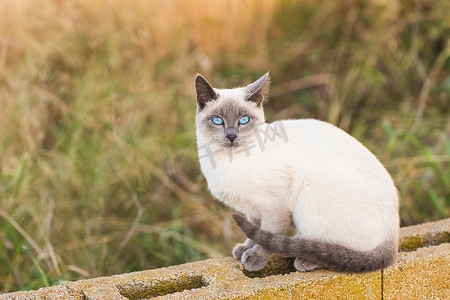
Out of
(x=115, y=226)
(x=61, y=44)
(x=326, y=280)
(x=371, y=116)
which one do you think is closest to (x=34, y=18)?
(x=61, y=44)

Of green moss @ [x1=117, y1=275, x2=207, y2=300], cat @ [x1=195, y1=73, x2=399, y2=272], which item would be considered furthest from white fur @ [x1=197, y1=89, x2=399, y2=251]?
green moss @ [x1=117, y1=275, x2=207, y2=300]

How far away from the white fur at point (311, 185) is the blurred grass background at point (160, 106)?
25.3 inches

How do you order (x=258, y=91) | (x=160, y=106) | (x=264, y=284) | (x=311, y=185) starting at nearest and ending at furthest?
(x=264, y=284) → (x=311, y=185) → (x=258, y=91) → (x=160, y=106)

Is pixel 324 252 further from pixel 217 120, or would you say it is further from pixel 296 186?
pixel 217 120

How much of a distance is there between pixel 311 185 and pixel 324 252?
0.19 meters

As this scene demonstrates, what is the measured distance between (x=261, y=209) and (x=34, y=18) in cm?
201

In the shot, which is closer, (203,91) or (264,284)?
(264,284)

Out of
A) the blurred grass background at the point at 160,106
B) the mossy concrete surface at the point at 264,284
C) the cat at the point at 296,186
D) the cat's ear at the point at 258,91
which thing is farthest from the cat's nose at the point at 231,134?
the blurred grass background at the point at 160,106

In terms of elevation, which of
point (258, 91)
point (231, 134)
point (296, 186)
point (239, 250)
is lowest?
point (239, 250)

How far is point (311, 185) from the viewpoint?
4.61 ft

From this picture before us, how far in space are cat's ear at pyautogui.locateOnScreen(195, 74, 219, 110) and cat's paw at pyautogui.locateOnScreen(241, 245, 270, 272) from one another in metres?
0.46

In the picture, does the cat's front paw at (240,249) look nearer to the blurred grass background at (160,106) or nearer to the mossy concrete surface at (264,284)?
the mossy concrete surface at (264,284)

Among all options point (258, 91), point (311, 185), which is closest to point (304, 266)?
point (311, 185)

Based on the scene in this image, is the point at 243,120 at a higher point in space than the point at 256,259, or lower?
higher
